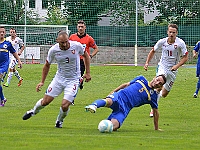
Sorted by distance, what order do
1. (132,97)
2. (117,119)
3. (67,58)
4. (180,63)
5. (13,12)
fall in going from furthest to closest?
(13,12), (180,63), (67,58), (132,97), (117,119)

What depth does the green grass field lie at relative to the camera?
1027cm

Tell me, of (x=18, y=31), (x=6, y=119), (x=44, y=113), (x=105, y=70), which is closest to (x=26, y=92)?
(x=44, y=113)

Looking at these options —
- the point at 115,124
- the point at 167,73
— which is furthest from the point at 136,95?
the point at 167,73

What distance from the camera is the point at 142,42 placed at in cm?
4197

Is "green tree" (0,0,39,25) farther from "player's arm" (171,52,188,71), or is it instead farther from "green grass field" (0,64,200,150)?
"player's arm" (171,52,188,71)

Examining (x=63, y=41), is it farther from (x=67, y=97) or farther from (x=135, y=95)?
(x=135, y=95)

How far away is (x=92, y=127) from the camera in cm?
1334

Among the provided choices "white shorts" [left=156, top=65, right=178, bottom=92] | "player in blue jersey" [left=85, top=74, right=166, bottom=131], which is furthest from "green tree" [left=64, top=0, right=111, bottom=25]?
"player in blue jersey" [left=85, top=74, right=166, bottom=131]

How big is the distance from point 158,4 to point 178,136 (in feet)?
108

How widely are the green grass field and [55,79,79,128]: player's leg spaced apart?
28 centimetres

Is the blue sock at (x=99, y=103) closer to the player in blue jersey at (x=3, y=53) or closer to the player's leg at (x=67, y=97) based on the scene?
the player's leg at (x=67, y=97)

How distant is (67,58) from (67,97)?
80 cm

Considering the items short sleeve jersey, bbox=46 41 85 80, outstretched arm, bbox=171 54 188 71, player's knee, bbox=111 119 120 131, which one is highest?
short sleeve jersey, bbox=46 41 85 80

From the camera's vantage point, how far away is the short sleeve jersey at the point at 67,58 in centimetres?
1279
